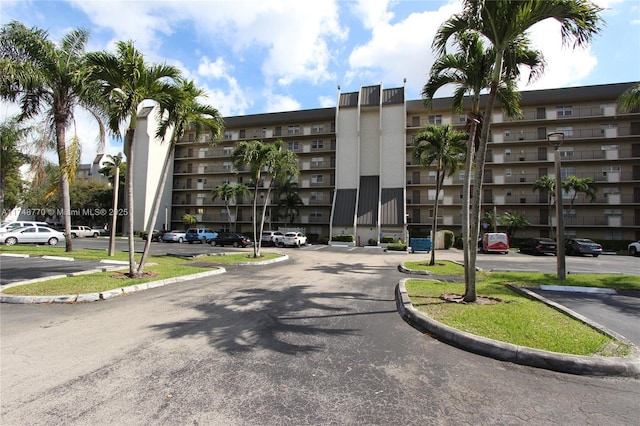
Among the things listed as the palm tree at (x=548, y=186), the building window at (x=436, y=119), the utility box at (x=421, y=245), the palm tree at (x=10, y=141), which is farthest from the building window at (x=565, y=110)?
the palm tree at (x=10, y=141)

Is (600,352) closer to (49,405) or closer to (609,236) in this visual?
(49,405)

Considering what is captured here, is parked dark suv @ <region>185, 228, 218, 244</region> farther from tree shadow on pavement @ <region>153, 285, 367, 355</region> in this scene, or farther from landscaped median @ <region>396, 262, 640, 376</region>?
landscaped median @ <region>396, 262, 640, 376</region>

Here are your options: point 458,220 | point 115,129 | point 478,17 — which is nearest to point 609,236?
point 458,220

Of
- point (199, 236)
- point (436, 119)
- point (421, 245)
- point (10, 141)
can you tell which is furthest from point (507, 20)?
point (436, 119)

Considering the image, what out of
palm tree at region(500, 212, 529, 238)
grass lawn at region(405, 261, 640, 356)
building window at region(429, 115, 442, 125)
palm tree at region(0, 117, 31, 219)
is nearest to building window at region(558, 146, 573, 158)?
palm tree at region(500, 212, 529, 238)

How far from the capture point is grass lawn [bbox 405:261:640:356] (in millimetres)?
4762

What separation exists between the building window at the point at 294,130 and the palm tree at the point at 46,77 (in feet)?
111

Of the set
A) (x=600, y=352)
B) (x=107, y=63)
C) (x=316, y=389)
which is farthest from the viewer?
(x=107, y=63)

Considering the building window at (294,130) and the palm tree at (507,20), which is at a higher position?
the building window at (294,130)

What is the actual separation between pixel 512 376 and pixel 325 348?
2470 millimetres

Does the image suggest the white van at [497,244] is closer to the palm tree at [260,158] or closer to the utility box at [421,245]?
the utility box at [421,245]

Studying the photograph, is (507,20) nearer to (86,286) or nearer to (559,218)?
(559,218)

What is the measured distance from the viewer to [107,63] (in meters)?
9.98

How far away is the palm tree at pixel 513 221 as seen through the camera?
38.7m
